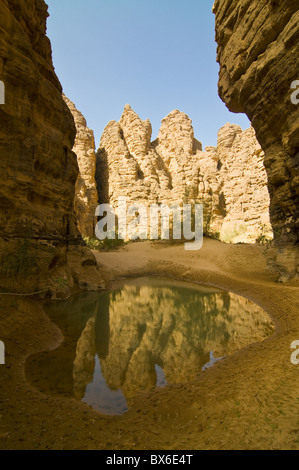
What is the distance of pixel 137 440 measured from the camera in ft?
10.4

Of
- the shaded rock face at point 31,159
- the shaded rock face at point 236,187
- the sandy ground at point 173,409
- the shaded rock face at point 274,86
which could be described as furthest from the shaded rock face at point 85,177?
the sandy ground at point 173,409

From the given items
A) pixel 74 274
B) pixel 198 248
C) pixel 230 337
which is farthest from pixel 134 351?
pixel 198 248

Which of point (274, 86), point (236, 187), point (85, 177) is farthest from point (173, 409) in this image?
point (85, 177)

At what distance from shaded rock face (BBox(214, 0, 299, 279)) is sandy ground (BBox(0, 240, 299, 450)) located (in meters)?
7.75

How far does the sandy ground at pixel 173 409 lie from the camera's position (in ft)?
9.73

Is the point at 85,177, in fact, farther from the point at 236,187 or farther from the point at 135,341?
the point at 135,341

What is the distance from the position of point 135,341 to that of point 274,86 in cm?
1380

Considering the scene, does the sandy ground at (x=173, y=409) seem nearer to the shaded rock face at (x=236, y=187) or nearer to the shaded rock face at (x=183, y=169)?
the shaded rock face at (x=236, y=187)

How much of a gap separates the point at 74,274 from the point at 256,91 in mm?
15389

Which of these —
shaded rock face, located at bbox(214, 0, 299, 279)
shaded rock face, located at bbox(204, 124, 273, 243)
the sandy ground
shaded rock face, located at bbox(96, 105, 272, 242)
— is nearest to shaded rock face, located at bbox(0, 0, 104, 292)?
the sandy ground

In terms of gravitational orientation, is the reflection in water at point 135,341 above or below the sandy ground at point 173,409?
below

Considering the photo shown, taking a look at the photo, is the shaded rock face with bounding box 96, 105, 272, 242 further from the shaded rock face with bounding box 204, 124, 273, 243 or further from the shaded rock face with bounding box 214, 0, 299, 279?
the shaded rock face with bounding box 214, 0, 299, 279

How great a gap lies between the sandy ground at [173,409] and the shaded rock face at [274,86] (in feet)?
25.4

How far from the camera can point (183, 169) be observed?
146 ft
